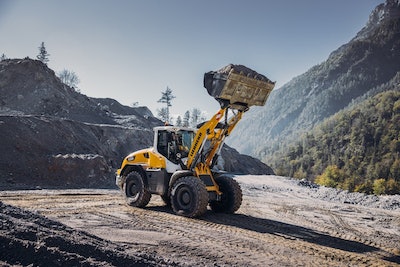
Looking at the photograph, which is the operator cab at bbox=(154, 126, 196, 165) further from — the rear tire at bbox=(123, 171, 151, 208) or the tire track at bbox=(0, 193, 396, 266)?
the tire track at bbox=(0, 193, 396, 266)

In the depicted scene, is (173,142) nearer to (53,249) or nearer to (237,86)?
(237,86)

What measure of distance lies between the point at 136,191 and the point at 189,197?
2.55m

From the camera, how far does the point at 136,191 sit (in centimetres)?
1168

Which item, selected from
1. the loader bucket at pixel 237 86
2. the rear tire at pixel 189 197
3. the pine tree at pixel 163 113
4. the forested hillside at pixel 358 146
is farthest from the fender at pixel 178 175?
the forested hillside at pixel 358 146

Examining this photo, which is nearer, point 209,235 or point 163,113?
point 209,235

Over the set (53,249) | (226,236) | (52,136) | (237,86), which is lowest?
(226,236)

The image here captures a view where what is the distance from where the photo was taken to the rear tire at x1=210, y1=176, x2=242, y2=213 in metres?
10.9

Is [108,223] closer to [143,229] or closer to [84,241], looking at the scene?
[143,229]

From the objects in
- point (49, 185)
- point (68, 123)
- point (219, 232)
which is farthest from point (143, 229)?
point (68, 123)

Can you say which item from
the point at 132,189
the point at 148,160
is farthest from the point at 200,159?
the point at 132,189

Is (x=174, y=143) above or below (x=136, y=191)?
above

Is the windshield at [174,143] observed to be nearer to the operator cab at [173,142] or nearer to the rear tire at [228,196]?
the operator cab at [173,142]

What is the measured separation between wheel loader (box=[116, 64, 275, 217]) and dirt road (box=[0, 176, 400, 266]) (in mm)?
509

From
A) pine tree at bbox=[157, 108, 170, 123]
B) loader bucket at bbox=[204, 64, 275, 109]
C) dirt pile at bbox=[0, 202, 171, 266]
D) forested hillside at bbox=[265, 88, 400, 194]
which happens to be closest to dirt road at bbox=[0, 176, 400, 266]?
dirt pile at bbox=[0, 202, 171, 266]
